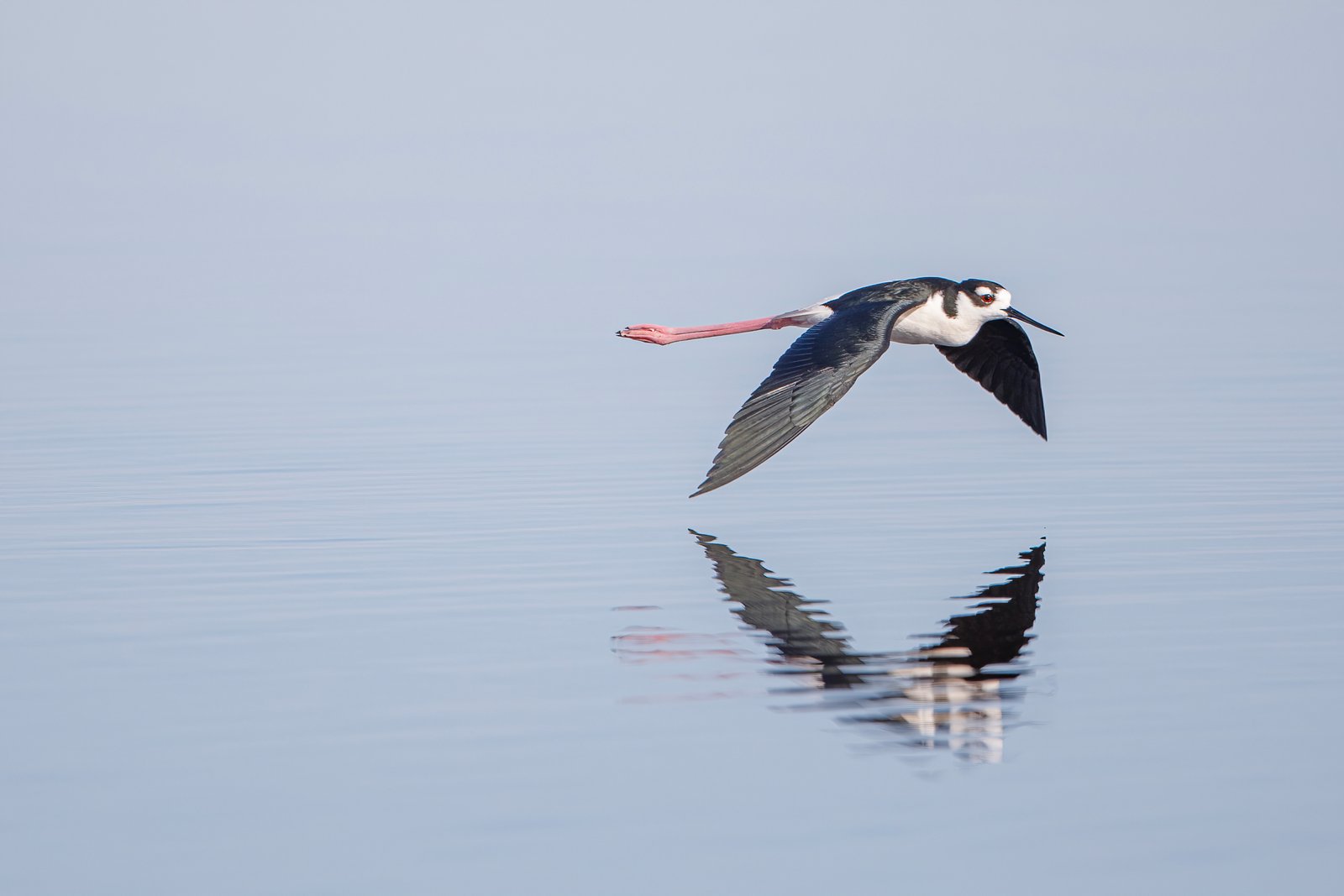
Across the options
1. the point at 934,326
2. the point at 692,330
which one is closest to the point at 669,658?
the point at 934,326

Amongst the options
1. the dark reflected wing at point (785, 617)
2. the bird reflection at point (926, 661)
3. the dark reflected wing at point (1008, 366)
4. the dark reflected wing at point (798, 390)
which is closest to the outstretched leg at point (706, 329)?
the dark reflected wing at point (1008, 366)

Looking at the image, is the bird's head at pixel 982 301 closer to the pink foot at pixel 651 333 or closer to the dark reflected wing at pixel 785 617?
the pink foot at pixel 651 333

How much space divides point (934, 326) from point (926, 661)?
5811 millimetres

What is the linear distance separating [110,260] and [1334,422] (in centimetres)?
4299

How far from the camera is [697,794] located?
25.8ft

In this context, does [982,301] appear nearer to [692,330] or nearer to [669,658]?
[692,330]

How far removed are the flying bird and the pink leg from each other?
0.04 feet

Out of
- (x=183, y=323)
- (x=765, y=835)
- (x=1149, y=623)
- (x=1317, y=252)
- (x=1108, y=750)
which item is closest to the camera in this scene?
(x=765, y=835)

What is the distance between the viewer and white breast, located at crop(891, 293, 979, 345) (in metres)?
15.0

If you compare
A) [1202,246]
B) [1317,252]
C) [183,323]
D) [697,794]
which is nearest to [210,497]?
[697,794]

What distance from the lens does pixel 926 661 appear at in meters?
9.67

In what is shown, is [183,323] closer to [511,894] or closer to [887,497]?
[887,497]

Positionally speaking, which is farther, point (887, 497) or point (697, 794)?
point (887, 497)

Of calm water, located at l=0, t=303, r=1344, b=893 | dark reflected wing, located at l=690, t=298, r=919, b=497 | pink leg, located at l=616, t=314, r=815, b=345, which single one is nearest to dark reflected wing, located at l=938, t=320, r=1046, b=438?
calm water, located at l=0, t=303, r=1344, b=893
